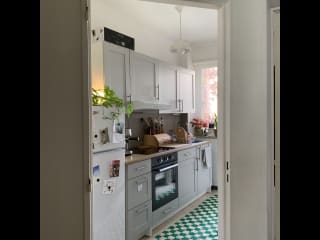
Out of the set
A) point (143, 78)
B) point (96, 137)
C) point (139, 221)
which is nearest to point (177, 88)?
point (143, 78)

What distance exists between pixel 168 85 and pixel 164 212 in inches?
75.5

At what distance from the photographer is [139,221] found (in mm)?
2957

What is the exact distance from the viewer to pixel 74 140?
1471 mm

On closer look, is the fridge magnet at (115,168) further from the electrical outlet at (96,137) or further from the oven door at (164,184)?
the oven door at (164,184)

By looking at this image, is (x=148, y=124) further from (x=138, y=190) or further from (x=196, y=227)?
(x=196, y=227)

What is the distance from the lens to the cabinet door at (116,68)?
9.63 ft

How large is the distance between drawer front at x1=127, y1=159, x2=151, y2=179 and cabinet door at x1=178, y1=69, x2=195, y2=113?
175cm

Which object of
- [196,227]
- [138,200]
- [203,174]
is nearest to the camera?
[138,200]

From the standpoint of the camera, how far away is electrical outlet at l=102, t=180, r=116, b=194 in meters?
2.31

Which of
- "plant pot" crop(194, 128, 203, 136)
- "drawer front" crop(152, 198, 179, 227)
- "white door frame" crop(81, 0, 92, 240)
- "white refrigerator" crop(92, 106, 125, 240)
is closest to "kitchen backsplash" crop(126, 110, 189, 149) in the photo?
"plant pot" crop(194, 128, 203, 136)
